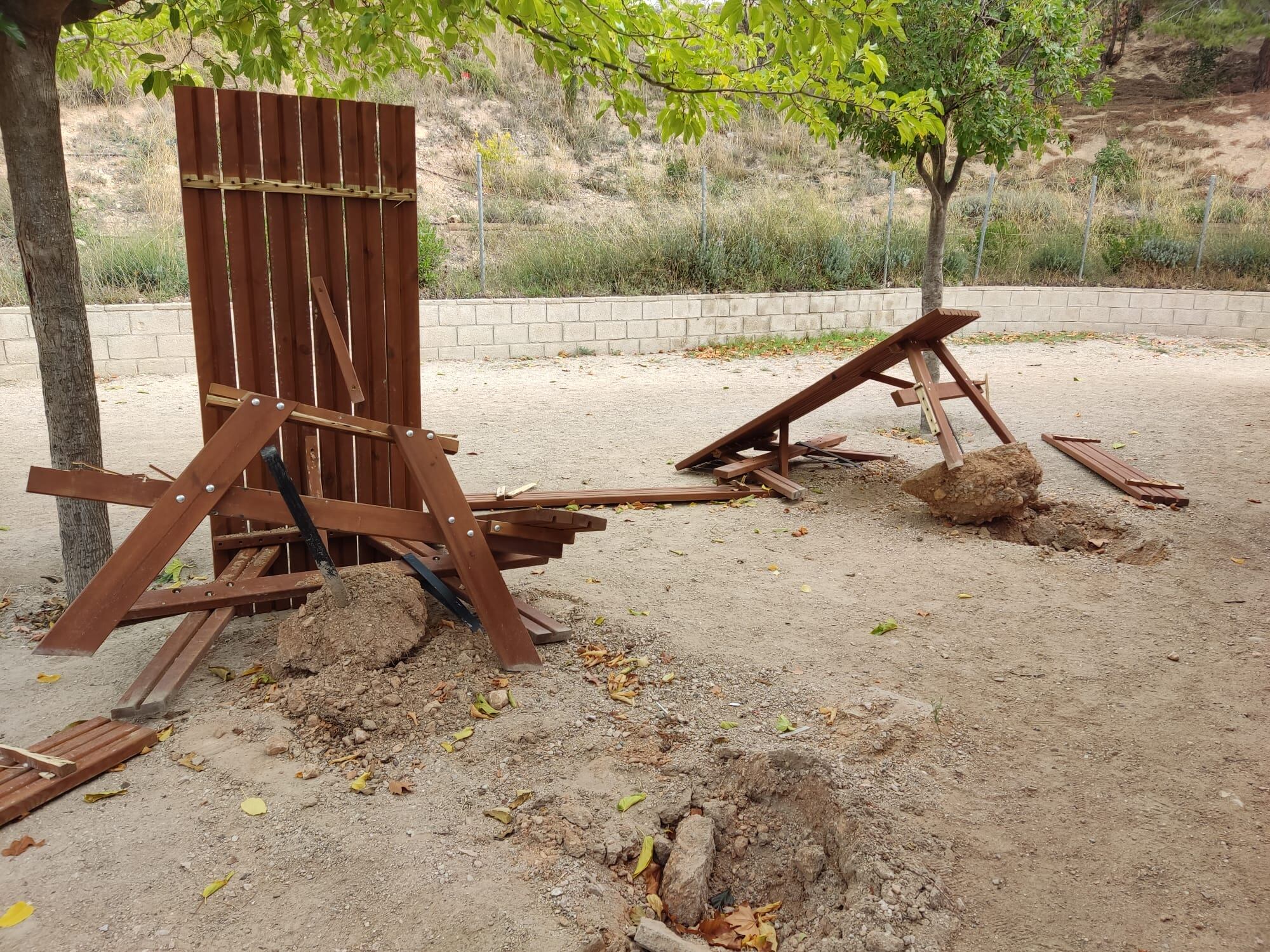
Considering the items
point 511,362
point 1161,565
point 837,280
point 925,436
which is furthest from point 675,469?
point 837,280

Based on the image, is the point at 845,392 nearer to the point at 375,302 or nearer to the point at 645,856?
the point at 375,302

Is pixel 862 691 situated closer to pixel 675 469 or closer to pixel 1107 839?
pixel 1107 839

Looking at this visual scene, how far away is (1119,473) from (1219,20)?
Result: 38.3 ft

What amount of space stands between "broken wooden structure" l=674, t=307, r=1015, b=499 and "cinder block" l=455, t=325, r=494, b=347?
5803 mm

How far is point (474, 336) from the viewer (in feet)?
40.5

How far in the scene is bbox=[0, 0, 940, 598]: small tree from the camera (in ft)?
12.5

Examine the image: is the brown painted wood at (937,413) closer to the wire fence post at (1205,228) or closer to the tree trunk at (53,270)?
the tree trunk at (53,270)

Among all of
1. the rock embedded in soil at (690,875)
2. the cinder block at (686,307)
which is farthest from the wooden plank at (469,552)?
the cinder block at (686,307)

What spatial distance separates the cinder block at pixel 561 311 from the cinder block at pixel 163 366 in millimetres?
4735

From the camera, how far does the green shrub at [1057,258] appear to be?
17.0m

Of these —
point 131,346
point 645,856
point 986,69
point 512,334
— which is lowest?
point 645,856

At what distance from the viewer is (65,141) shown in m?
16.7

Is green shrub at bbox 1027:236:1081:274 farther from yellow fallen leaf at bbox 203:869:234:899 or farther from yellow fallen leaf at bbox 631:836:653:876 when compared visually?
yellow fallen leaf at bbox 203:869:234:899

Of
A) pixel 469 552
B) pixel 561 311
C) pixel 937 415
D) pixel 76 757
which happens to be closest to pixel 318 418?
pixel 469 552
